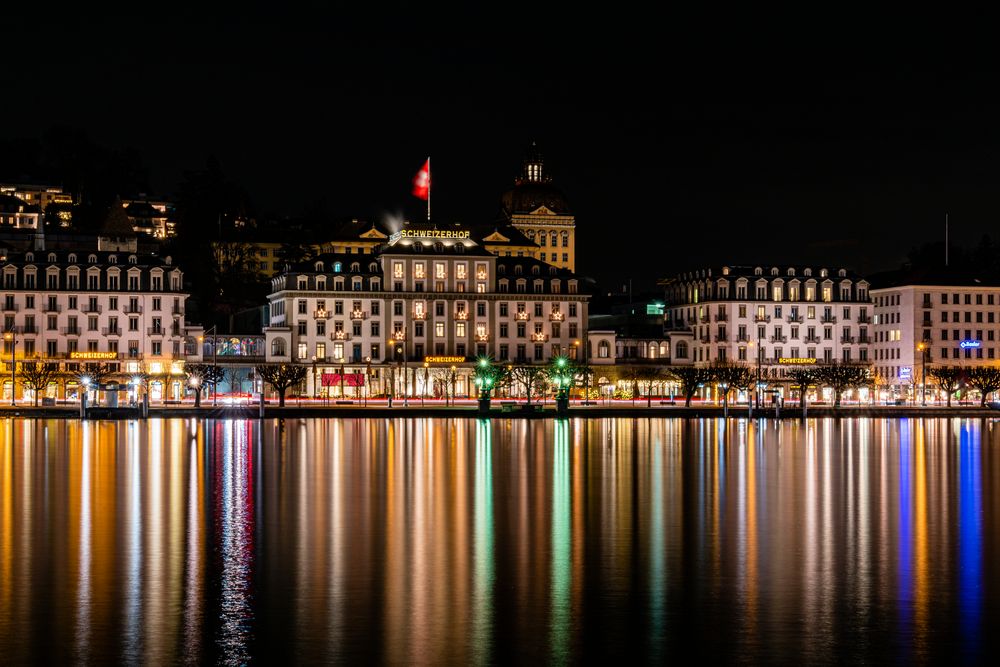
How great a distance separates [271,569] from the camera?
27250mm

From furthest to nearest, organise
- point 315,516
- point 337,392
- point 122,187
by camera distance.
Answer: point 122,187, point 337,392, point 315,516

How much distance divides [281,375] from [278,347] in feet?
41.7

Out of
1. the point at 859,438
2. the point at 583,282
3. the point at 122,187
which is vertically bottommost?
the point at 859,438

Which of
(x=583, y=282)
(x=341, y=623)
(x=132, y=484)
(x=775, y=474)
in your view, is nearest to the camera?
(x=341, y=623)

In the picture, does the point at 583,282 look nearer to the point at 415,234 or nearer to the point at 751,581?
the point at 415,234

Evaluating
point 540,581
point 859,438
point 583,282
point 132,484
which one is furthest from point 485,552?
point 583,282

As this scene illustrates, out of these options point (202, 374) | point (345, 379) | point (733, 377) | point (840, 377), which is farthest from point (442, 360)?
point (840, 377)

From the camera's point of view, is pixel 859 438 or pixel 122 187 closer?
pixel 859 438

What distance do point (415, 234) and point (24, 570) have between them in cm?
9939

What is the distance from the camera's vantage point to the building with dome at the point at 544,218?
175 m

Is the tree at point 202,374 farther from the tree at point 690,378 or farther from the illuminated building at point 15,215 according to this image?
the illuminated building at point 15,215

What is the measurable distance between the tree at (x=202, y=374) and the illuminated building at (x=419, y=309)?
6.92m

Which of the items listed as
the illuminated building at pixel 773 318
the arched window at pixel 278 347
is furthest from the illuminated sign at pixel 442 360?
the illuminated building at pixel 773 318

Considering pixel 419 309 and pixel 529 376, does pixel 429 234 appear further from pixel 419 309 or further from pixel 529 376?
pixel 529 376
